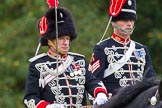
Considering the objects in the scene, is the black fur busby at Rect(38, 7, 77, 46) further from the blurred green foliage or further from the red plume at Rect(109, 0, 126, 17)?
the blurred green foliage

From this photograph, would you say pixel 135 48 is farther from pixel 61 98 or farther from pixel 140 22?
pixel 140 22

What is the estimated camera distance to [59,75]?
22.3 feet

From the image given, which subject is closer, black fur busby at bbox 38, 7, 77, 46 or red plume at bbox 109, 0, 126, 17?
black fur busby at bbox 38, 7, 77, 46

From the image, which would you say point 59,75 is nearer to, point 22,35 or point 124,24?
point 124,24

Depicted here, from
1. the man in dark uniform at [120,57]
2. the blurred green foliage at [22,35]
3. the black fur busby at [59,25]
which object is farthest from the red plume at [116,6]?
the blurred green foliage at [22,35]

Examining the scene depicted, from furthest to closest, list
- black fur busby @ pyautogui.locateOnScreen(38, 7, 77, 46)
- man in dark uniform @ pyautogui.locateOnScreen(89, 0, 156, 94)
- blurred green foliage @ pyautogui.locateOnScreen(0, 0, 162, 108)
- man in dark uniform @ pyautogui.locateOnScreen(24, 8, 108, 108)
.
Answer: blurred green foliage @ pyautogui.locateOnScreen(0, 0, 162, 108) → man in dark uniform @ pyautogui.locateOnScreen(89, 0, 156, 94) → black fur busby @ pyautogui.locateOnScreen(38, 7, 77, 46) → man in dark uniform @ pyautogui.locateOnScreen(24, 8, 108, 108)

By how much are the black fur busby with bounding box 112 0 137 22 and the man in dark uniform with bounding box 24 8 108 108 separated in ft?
2.13

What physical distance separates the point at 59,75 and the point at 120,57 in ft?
2.60

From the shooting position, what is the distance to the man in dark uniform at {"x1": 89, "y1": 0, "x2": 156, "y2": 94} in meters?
7.28

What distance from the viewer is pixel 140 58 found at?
7.42m

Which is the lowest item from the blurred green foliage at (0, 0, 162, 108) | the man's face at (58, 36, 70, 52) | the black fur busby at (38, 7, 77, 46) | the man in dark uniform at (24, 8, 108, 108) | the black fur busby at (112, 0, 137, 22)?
the man in dark uniform at (24, 8, 108, 108)

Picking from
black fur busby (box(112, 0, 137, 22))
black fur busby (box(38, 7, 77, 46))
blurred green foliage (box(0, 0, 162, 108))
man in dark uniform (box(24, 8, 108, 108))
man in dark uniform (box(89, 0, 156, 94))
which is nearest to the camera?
man in dark uniform (box(24, 8, 108, 108))

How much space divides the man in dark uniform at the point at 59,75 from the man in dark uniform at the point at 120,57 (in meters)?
0.43

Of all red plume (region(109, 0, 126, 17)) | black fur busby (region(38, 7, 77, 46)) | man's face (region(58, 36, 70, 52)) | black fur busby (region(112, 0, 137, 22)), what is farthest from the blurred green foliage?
man's face (region(58, 36, 70, 52))
